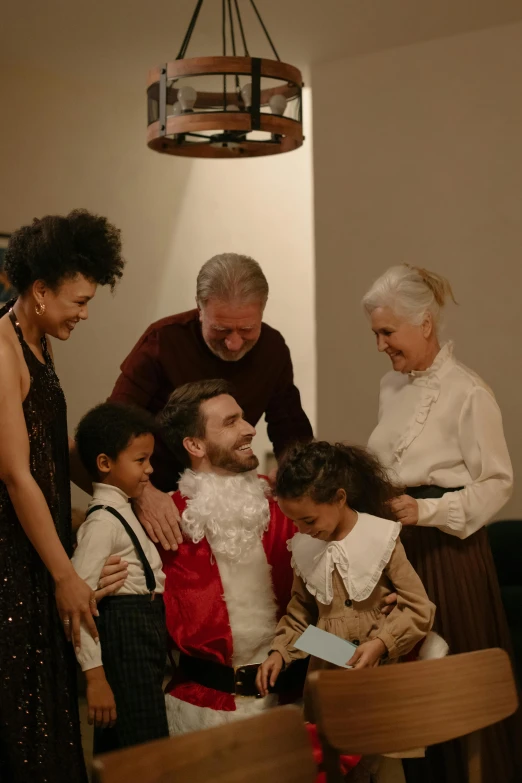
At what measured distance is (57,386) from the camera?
7.92 ft

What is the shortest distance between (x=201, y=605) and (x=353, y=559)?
44 cm

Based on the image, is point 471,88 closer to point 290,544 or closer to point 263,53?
point 263,53

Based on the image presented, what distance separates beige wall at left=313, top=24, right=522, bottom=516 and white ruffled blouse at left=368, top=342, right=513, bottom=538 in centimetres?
172

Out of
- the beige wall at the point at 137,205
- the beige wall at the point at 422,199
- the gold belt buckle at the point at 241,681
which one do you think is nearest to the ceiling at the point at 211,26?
the beige wall at the point at 422,199

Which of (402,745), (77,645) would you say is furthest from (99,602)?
(402,745)

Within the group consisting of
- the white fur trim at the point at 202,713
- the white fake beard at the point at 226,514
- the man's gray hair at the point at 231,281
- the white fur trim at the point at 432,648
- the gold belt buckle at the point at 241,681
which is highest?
the man's gray hair at the point at 231,281

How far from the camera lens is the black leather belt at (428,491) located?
9.41 ft

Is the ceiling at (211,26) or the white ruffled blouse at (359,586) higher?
the ceiling at (211,26)

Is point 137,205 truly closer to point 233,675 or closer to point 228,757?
point 233,675

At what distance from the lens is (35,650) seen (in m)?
2.22

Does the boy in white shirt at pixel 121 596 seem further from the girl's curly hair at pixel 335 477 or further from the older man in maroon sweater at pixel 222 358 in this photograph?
the older man in maroon sweater at pixel 222 358

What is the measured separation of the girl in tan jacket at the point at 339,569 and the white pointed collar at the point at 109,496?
40 centimetres

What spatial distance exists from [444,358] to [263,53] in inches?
109

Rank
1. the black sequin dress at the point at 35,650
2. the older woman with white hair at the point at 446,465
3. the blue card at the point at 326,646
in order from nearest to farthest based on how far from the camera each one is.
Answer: the black sequin dress at the point at 35,650, the blue card at the point at 326,646, the older woman with white hair at the point at 446,465
